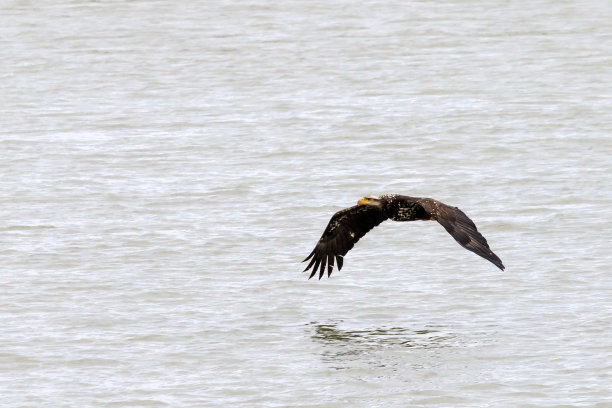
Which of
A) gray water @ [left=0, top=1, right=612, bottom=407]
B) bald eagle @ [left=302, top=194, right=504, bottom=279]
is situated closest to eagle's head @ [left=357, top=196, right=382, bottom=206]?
bald eagle @ [left=302, top=194, right=504, bottom=279]

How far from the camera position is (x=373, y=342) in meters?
14.8

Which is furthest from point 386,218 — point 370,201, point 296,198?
point 296,198

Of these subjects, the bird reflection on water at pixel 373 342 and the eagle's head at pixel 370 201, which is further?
the eagle's head at pixel 370 201

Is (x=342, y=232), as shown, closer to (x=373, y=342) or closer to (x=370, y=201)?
(x=370, y=201)

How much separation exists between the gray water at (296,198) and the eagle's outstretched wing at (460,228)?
106cm

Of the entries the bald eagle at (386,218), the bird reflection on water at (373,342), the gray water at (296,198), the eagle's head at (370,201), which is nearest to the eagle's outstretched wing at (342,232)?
the bald eagle at (386,218)

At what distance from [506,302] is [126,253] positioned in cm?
524

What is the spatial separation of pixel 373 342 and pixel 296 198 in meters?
6.93

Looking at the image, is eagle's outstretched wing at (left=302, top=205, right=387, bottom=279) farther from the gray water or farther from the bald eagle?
the gray water

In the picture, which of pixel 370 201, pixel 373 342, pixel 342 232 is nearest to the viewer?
pixel 373 342

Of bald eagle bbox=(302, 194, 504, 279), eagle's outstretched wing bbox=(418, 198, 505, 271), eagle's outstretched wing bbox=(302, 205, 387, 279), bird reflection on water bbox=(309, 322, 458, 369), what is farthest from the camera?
eagle's outstretched wing bbox=(302, 205, 387, 279)

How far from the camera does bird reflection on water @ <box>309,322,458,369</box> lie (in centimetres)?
1431

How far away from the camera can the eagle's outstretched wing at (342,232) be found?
16.0 metres

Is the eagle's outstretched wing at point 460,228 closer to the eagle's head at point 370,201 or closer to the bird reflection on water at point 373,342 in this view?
the eagle's head at point 370,201
